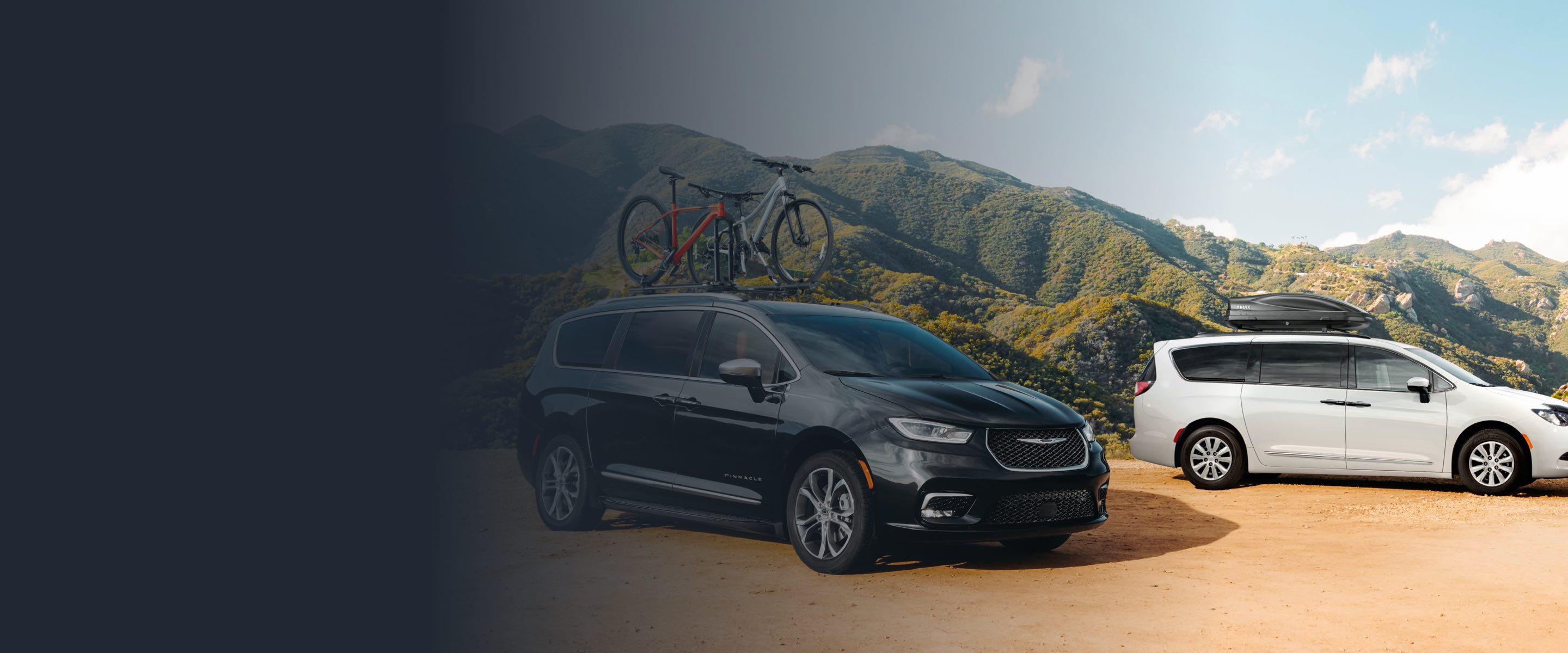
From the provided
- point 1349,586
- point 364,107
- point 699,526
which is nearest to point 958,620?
point 1349,586

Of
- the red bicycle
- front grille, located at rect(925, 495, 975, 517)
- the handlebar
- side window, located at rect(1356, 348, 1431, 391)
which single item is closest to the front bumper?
front grille, located at rect(925, 495, 975, 517)

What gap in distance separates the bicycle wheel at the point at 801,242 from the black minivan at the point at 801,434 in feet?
14.0

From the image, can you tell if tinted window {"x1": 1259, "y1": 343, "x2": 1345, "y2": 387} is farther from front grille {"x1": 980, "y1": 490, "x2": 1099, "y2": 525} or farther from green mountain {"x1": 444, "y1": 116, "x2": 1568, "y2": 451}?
front grille {"x1": 980, "y1": 490, "x2": 1099, "y2": 525}

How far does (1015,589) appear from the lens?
19.3ft

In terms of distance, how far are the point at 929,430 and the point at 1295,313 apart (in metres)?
7.49

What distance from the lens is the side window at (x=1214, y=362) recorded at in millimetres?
11391

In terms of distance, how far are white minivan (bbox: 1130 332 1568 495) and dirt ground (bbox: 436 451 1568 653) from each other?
1.58 metres

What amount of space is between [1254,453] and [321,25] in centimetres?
1082

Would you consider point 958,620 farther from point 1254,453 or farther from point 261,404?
point 1254,453

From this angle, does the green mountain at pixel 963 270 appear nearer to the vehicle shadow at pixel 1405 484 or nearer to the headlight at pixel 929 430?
the headlight at pixel 929 430

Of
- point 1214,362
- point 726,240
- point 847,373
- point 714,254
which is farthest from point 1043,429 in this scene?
point 1214,362

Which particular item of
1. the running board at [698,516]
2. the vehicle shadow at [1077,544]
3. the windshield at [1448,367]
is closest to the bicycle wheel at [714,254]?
the vehicle shadow at [1077,544]

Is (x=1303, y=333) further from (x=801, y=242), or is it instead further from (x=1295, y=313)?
(x=801, y=242)

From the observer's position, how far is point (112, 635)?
1.78 m
